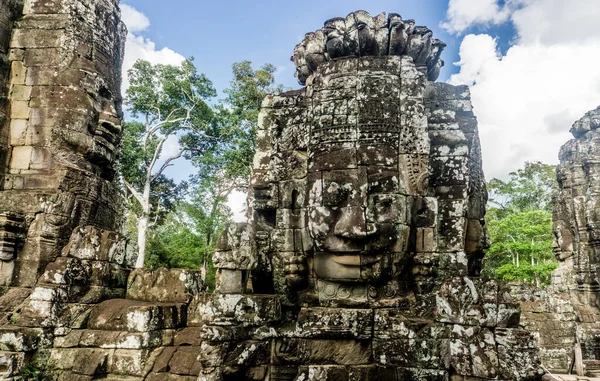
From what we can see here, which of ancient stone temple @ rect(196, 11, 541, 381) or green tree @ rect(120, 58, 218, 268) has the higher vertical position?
green tree @ rect(120, 58, 218, 268)

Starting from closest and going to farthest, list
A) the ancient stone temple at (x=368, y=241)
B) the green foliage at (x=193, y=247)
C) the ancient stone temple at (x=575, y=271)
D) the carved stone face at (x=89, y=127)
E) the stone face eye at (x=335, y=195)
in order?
the ancient stone temple at (x=368, y=241) < the stone face eye at (x=335, y=195) < the carved stone face at (x=89, y=127) < the ancient stone temple at (x=575, y=271) < the green foliage at (x=193, y=247)

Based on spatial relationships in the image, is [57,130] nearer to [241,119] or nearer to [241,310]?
Answer: [241,310]

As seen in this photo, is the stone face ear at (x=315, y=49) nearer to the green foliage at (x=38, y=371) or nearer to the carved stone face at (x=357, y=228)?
the carved stone face at (x=357, y=228)

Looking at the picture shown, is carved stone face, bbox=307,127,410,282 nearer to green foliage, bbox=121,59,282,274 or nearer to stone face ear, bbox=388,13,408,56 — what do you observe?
stone face ear, bbox=388,13,408,56

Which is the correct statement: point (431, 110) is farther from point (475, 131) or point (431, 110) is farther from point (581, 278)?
point (581, 278)

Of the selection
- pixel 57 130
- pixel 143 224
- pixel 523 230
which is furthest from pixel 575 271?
pixel 143 224

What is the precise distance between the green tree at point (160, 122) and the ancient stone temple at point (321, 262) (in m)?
13.3

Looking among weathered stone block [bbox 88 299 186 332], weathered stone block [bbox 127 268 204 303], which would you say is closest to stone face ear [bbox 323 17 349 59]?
weathered stone block [bbox 127 268 204 303]

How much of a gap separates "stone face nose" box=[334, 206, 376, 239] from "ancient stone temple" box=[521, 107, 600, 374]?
25.8 feet

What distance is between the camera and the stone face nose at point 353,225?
3.69m

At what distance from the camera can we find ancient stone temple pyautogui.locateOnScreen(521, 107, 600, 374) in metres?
9.41

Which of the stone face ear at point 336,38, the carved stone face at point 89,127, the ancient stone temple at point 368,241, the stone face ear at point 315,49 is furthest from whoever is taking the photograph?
the carved stone face at point 89,127

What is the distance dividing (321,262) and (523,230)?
18.5 metres

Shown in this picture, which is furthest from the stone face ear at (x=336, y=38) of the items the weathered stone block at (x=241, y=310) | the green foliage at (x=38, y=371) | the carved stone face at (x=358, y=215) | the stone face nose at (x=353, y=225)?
the green foliage at (x=38, y=371)
